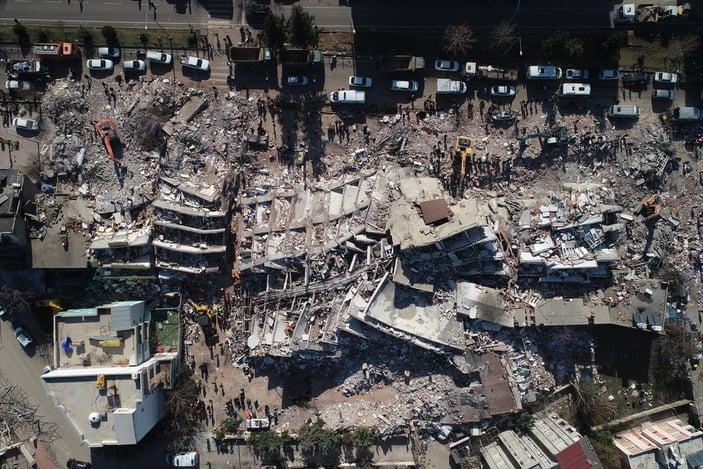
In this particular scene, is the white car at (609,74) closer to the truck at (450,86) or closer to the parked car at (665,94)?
the parked car at (665,94)

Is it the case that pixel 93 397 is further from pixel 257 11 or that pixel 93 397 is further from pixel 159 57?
pixel 257 11

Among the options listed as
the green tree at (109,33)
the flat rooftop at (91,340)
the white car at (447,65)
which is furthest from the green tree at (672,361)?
the green tree at (109,33)

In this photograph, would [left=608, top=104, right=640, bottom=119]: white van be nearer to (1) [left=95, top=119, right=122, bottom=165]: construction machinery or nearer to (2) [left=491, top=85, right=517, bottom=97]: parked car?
(2) [left=491, top=85, right=517, bottom=97]: parked car

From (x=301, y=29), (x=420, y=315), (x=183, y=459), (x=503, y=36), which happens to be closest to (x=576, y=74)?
(x=503, y=36)

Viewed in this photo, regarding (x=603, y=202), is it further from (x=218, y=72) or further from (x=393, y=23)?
(x=218, y=72)

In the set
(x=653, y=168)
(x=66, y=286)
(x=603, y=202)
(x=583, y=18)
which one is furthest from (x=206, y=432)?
(x=583, y=18)

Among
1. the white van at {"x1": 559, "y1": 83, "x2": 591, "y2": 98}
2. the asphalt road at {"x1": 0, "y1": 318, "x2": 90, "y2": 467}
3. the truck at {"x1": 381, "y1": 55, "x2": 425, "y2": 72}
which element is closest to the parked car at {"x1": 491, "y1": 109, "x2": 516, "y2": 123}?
the white van at {"x1": 559, "y1": 83, "x2": 591, "y2": 98}
